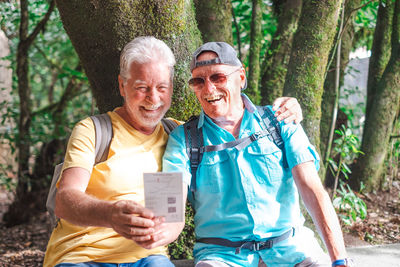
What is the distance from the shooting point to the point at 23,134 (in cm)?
651

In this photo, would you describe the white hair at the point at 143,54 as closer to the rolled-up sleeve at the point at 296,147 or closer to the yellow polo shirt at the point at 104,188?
the yellow polo shirt at the point at 104,188

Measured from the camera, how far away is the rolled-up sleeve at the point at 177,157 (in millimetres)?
2410

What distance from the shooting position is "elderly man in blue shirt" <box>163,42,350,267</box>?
240 cm

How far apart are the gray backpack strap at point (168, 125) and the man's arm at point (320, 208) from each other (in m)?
0.88

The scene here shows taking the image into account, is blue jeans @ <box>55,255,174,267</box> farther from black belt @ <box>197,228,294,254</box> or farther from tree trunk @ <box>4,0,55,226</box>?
tree trunk @ <box>4,0,55,226</box>

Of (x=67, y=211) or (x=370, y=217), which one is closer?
(x=67, y=211)

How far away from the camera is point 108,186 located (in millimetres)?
2328

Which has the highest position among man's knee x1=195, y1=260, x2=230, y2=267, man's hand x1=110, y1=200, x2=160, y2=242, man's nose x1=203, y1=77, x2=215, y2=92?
man's nose x1=203, y1=77, x2=215, y2=92

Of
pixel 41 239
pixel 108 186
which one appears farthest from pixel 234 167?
pixel 41 239

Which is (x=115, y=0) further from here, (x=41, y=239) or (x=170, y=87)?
(x=41, y=239)

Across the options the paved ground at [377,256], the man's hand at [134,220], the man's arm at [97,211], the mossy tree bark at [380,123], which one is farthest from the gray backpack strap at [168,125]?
the mossy tree bark at [380,123]

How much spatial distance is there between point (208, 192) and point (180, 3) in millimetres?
1577

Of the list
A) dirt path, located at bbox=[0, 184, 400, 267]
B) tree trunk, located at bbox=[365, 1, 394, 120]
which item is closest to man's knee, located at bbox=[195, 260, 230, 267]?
dirt path, located at bbox=[0, 184, 400, 267]

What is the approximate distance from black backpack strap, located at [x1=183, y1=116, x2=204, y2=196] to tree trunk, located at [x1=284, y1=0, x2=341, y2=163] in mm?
1254
